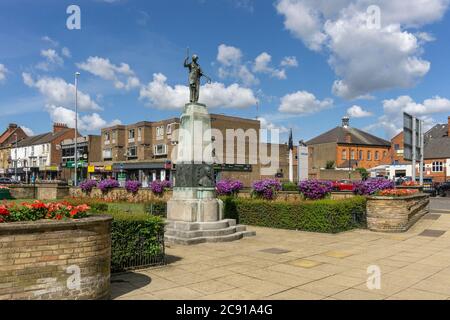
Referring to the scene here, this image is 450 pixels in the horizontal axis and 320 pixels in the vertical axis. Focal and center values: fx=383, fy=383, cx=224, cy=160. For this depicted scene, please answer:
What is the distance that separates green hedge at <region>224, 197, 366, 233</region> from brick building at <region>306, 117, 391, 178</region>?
62.2m

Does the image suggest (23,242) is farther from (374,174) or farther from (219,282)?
(374,174)

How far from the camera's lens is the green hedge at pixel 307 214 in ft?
49.1

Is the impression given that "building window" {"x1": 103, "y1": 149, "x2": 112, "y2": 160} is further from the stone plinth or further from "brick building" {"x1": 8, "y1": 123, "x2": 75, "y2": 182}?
the stone plinth

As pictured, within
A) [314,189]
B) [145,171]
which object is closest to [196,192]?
[314,189]

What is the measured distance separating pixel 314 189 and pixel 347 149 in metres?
66.5

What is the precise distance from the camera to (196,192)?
46.6ft

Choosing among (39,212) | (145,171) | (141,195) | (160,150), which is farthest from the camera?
(145,171)

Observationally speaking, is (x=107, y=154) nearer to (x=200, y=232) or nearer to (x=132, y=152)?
(x=132, y=152)

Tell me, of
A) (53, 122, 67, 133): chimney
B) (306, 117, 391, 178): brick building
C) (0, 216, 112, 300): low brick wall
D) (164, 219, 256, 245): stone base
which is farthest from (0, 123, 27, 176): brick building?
(0, 216, 112, 300): low brick wall

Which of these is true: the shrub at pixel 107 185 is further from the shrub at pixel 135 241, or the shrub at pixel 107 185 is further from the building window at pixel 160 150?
the building window at pixel 160 150

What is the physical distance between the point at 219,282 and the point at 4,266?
3.82 meters

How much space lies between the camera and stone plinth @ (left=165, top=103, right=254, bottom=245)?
13234 millimetres

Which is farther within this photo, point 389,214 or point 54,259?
point 389,214

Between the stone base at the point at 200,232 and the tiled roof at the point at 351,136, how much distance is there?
70475 mm
